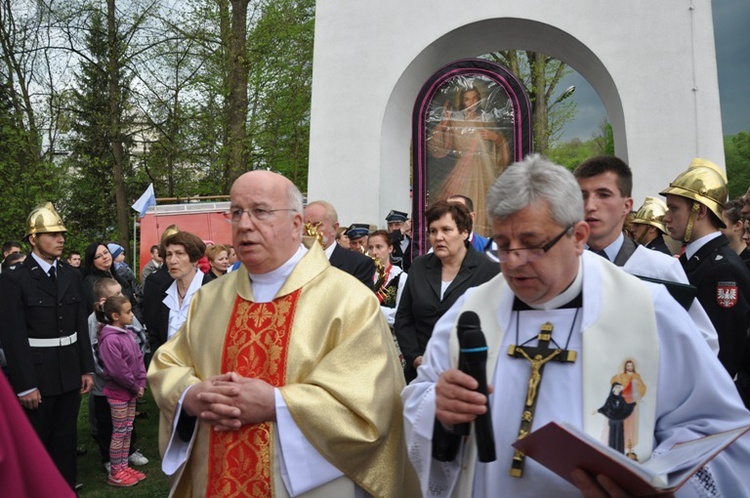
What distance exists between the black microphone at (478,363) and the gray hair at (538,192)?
1.23 feet

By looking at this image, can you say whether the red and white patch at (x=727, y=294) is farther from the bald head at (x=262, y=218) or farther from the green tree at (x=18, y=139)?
the green tree at (x=18, y=139)

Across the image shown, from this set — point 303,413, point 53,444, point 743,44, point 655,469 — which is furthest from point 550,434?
point 743,44

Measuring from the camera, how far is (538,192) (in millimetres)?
2100

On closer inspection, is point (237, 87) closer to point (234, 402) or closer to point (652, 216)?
point (652, 216)

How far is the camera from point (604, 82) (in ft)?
38.0

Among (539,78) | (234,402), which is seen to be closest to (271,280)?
(234,402)

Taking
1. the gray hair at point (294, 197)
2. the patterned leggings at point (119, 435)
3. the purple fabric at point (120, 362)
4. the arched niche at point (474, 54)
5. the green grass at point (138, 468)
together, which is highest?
the arched niche at point (474, 54)

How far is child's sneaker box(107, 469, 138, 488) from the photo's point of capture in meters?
6.24

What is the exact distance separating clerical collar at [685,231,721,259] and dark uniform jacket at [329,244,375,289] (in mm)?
2630

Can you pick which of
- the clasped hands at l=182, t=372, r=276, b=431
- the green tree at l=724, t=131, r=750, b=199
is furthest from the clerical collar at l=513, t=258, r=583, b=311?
the green tree at l=724, t=131, r=750, b=199

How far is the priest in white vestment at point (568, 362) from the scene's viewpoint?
199cm

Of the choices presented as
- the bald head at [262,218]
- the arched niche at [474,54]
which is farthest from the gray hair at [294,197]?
the arched niche at [474,54]

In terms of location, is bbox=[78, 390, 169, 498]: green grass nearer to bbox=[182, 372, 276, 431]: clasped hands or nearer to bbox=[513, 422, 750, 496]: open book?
bbox=[182, 372, 276, 431]: clasped hands

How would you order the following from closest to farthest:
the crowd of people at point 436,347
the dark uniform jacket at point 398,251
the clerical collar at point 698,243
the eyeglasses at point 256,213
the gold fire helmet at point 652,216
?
the crowd of people at point 436,347
the eyeglasses at point 256,213
the clerical collar at point 698,243
the gold fire helmet at point 652,216
the dark uniform jacket at point 398,251
